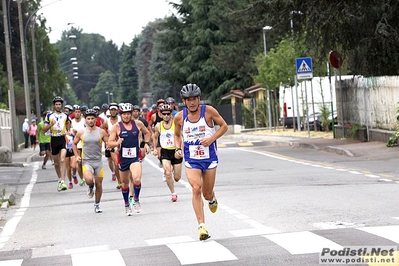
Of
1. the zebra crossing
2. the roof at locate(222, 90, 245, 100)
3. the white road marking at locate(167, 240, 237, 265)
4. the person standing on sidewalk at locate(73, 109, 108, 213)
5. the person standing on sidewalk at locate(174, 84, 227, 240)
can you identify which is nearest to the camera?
the zebra crossing

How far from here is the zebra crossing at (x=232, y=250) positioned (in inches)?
400

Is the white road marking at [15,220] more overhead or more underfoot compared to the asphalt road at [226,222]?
more underfoot

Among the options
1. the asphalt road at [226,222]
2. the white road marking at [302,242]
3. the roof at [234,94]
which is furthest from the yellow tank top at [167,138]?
the roof at [234,94]

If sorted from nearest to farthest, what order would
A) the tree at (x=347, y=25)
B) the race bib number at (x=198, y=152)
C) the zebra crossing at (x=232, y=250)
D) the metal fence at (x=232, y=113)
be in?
the zebra crossing at (x=232, y=250) < the race bib number at (x=198, y=152) < the tree at (x=347, y=25) < the metal fence at (x=232, y=113)

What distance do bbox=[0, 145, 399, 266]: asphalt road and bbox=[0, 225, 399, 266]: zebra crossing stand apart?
0.01 metres

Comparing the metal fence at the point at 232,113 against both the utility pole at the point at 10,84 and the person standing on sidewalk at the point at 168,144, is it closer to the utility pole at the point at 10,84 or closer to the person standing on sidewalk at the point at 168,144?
the utility pole at the point at 10,84

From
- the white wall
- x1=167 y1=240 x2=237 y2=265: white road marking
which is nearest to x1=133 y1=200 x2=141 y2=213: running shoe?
x1=167 y1=240 x2=237 y2=265: white road marking

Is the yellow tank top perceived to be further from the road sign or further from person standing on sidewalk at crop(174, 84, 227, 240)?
the road sign

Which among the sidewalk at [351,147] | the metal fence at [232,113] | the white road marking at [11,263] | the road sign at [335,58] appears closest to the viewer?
the white road marking at [11,263]

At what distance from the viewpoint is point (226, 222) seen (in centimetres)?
1417

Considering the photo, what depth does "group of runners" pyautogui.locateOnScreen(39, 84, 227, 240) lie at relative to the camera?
12766mm

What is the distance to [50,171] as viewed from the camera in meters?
32.2

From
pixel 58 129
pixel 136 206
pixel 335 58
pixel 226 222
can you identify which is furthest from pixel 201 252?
pixel 335 58

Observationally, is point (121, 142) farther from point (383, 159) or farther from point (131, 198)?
point (383, 159)
